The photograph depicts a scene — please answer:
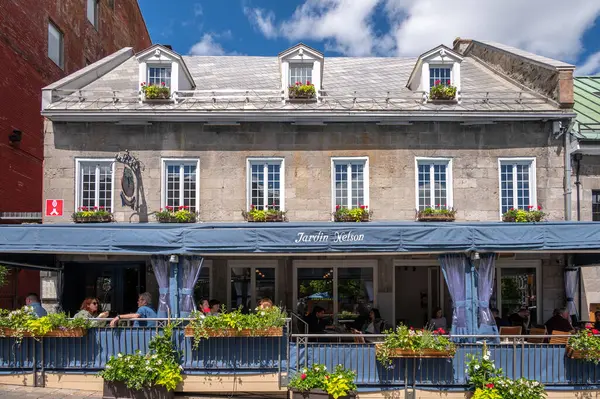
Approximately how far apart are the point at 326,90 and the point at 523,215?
22.8 ft

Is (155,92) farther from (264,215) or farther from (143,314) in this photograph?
(143,314)

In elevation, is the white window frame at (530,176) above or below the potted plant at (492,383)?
above

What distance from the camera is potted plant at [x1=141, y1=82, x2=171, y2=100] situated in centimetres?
1533

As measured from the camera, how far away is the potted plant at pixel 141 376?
9867 mm

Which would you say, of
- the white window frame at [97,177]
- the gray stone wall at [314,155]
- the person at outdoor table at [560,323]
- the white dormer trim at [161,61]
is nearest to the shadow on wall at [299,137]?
the gray stone wall at [314,155]

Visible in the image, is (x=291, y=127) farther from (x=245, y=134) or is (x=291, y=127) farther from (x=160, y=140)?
(x=160, y=140)

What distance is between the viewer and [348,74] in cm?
1908

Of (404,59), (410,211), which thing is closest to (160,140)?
(410,211)

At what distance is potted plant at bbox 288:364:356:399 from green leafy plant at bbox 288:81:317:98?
8.33 m

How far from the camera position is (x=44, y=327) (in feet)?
33.8

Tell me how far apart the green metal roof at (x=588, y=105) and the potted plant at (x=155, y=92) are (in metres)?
12.1

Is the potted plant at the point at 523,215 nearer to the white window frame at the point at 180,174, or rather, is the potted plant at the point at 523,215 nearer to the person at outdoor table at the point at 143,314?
the white window frame at the point at 180,174

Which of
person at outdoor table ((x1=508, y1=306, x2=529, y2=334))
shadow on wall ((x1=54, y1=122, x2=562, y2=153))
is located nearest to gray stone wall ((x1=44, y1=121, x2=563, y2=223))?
shadow on wall ((x1=54, y1=122, x2=562, y2=153))

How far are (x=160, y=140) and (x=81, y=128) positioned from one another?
2.23 m
